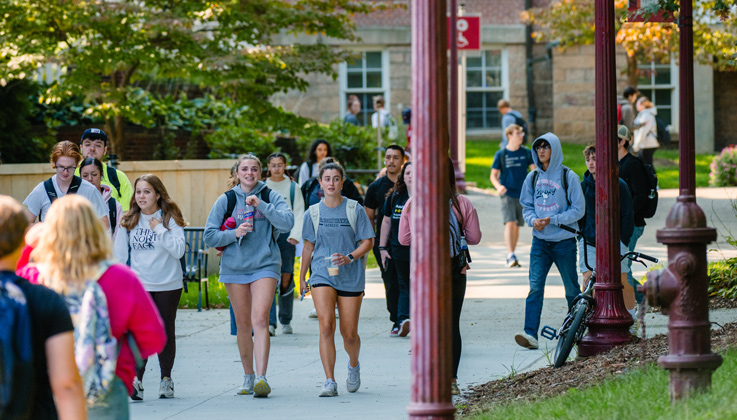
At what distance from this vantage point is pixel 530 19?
26047 mm

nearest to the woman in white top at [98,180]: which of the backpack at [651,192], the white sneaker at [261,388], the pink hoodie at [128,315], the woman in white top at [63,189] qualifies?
the woman in white top at [63,189]

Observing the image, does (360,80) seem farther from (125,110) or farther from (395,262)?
(395,262)

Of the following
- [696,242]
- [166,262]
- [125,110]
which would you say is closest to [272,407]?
[166,262]

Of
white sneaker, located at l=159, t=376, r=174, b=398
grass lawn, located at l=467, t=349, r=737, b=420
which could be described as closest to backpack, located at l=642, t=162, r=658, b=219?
grass lawn, located at l=467, t=349, r=737, b=420

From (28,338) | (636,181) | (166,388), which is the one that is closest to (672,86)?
(636,181)

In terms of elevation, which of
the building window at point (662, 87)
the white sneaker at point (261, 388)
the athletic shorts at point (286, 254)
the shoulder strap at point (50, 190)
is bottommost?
the white sneaker at point (261, 388)

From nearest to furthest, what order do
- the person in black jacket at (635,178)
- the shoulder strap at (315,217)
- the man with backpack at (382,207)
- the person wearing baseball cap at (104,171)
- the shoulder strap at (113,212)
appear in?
the shoulder strap at (315,217) < the shoulder strap at (113,212) < the person wearing baseball cap at (104,171) < the person in black jacket at (635,178) < the man with backpack at (382,207)

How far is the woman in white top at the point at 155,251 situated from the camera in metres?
7.86

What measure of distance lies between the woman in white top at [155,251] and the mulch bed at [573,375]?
2.34 m

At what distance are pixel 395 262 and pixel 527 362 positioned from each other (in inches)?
76.0

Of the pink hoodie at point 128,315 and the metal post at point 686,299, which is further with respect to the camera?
the metal post at point 686,299

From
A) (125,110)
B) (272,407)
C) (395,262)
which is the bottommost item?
(272,407)

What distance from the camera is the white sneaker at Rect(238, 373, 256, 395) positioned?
26.1 ft

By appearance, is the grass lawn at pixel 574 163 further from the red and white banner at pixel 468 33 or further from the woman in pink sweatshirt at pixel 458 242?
the woman in pink sweatshirt at pixel 458 242
